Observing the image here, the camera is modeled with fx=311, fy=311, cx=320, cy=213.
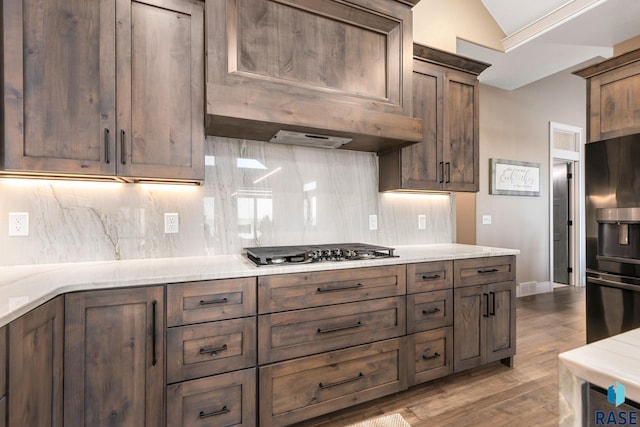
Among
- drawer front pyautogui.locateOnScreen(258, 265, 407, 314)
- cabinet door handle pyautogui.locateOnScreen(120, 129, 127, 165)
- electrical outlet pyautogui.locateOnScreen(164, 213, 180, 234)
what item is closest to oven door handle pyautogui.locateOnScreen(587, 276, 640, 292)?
drawer front pyautogui.locateOnScreen(258, 265, 407, 314)

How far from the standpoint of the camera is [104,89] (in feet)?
5.24

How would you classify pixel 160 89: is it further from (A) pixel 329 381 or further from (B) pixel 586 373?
(B) pixel 586 373

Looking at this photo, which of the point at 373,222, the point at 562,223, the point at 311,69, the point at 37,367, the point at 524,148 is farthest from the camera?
the point at 562,223

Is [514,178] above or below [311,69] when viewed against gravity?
below

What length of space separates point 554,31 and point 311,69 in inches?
104

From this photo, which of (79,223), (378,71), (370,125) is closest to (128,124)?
(79,223)

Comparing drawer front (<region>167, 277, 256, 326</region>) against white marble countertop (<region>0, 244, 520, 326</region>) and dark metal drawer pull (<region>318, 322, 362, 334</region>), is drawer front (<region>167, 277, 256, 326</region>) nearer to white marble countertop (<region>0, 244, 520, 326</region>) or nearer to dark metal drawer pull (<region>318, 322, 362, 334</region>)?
white marble countertop (<region>0, 244, 520, 326</region>)

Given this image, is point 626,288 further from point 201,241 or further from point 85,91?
point 85,91

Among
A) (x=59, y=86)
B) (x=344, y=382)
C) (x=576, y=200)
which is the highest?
(x=59, y=86)

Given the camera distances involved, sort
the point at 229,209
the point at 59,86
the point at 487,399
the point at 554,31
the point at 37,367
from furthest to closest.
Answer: the point at 554,31
the point at 229,209
the point at 487,399
the point at 59,86
the point at 37,367

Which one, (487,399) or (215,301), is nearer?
(215,301)

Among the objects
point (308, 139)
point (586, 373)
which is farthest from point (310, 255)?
point (586, 373)

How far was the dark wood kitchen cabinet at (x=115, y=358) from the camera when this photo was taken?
4.33 ft

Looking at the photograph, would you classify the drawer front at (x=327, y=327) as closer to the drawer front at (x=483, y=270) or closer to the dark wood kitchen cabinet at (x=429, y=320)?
the dark wood kitchen cabinet at (x=429, y=320)
